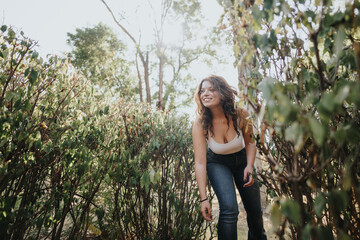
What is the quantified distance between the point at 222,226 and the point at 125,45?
1929cm

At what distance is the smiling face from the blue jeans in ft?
1.67

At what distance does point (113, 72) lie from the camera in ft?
60.8

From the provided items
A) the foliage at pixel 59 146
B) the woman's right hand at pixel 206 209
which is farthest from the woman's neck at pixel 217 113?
the woman's right hand at pixel 206 209

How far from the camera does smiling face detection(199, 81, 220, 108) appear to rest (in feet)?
7.79

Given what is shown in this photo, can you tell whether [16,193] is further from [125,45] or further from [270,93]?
[125,45]

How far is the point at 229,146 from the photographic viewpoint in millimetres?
2195

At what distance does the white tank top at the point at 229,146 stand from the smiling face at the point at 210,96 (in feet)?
1.33

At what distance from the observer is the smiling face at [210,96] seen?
2373 millimetres

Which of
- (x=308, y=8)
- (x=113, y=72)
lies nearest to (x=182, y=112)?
(x=308, y=8)

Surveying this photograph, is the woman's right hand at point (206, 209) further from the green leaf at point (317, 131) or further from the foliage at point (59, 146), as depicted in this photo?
the green leaf at point (317, 131)

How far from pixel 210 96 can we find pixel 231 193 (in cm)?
102

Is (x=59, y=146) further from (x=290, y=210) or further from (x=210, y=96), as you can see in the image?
(x=290, y=210)

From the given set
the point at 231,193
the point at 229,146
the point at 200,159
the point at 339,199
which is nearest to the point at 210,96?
the point at 229,146

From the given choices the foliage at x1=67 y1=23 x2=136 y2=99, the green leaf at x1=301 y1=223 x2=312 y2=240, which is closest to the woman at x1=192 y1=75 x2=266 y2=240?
the green leaf at x1=301 y1=223 x2=312 y2=240
